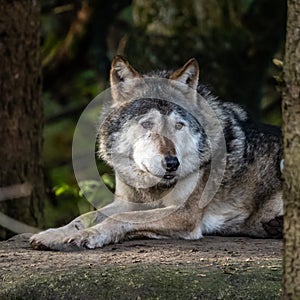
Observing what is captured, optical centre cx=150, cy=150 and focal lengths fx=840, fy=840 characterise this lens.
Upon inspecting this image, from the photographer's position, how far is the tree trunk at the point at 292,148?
3.93 m

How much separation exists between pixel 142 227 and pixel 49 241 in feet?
2.67

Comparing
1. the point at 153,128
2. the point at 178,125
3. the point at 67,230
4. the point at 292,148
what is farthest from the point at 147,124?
the point at 292,148

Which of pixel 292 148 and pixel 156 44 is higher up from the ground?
pixel 156 44

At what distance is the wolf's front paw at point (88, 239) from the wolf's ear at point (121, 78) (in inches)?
55.3

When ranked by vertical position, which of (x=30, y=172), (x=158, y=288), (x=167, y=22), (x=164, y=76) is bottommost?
(x=158, y=288)

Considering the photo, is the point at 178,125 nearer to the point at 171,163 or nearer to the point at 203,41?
the point at 171,163

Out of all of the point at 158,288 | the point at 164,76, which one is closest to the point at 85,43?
the point at 164,76

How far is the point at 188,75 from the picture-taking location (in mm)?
7266

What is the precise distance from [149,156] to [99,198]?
9.87 ft

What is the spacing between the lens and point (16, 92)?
28.6 ft

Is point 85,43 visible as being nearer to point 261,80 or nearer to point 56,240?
point 261,80

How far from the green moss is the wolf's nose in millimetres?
1255

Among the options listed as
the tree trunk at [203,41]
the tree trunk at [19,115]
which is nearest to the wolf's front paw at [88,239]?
the tree trunk at [19,115]

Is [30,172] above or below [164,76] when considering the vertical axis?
below
